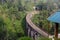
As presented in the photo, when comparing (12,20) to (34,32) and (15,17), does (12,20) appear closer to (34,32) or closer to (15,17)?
(15,17)

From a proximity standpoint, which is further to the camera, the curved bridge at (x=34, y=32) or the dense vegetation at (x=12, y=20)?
the dense vegetation at (x=12, y=20)

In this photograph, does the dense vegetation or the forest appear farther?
the forest

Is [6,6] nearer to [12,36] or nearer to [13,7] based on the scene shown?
[13,7]

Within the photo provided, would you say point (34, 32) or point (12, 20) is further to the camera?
point (12, 20)

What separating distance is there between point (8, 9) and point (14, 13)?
0.73 m

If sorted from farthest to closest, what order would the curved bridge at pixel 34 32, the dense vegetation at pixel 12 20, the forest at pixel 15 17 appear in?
1. the forest at pixel 15 17
2. the dense vegetation at pixel 12 20
3. the curved bridge at pixel 34 32

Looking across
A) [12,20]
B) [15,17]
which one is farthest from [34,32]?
[15,17]

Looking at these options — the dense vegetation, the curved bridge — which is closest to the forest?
the dense vegetation

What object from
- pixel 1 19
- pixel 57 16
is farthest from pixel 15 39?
pixel 57 16

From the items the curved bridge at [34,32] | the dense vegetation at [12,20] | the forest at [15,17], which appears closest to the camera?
the curved bridge at [34,32]

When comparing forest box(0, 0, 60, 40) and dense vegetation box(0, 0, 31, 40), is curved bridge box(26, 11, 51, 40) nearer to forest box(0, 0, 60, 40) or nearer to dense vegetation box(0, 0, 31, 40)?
forest box(0, 0, 60, 40)

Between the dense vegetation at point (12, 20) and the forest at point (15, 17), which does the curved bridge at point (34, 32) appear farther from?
the dense vegetation at point (12, 20)

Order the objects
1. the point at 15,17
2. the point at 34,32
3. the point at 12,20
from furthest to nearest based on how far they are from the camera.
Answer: the point at 15,17
the point at 12,20
the point at 34,32

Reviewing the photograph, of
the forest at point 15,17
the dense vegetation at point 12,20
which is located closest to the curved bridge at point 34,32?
the forest at point 15,17
